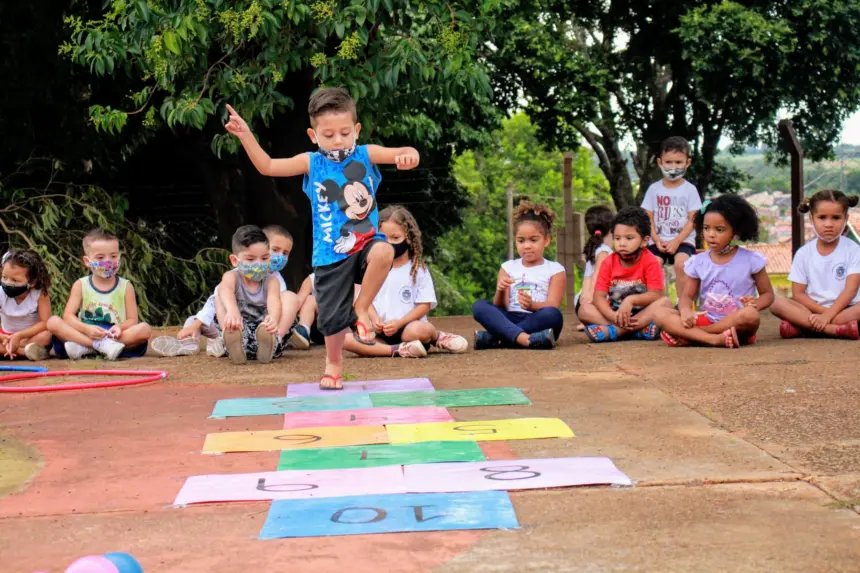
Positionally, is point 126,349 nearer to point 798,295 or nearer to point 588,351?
point 588,351

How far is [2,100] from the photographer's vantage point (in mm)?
12047

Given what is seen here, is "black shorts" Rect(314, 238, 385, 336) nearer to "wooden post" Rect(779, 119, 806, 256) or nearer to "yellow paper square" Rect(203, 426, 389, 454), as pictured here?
"yellow paper square" Rect(203, 426, 389, 454)

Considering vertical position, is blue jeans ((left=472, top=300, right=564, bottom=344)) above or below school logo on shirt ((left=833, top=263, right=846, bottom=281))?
below

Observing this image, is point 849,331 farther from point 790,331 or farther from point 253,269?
point 253,269

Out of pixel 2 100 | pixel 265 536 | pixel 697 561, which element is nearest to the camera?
pixel 697 561

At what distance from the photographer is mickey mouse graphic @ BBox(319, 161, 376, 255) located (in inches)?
228

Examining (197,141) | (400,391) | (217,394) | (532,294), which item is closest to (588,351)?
(532,294)

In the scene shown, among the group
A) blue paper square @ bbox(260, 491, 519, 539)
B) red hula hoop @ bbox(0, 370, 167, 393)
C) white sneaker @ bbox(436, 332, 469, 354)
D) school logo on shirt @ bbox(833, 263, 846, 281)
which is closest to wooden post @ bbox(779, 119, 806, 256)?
school logo on shirt @ bbox(833, 263, 846, 281)

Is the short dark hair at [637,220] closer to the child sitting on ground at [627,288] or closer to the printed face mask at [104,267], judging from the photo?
the child sitting on ground at [627,288]

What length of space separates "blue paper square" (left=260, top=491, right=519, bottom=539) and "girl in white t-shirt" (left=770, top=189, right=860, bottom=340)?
4.97 meters

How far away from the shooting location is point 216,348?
7.76m

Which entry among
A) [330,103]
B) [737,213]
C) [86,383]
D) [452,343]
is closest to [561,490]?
[330,103]

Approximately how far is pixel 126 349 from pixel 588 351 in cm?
335

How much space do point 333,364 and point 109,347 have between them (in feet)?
8.34
